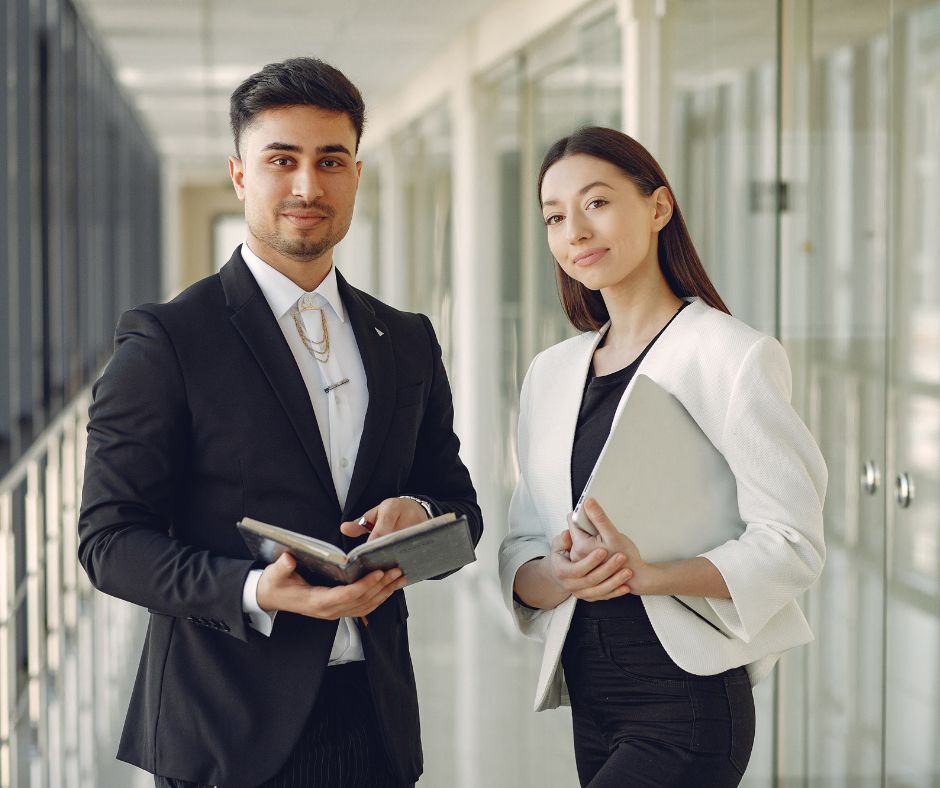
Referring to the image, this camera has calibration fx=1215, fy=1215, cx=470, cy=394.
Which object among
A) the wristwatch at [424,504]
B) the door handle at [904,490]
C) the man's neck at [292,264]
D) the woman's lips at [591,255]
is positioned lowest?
the door handle at [904,490]

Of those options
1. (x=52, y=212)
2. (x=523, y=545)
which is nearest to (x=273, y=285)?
(x=523, y=545)

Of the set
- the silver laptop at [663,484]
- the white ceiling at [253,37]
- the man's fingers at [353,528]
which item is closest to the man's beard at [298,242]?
the man's fingers at [353,528]

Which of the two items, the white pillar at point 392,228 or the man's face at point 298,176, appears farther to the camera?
the white pillar at point 392,228

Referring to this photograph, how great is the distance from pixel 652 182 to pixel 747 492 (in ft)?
1.80

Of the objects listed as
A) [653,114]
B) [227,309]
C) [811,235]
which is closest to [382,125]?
[653,114]

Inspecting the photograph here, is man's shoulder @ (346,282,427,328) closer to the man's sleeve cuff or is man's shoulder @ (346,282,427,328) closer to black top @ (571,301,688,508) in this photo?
black top @ (571,301,688,508)

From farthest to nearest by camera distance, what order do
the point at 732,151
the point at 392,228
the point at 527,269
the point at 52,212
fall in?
the point at 392,228 → the point at 52,212 → the point at 527,269 → the point at 732,151

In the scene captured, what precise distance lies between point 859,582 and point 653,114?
189cm

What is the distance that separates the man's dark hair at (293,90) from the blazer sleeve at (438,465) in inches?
19.4

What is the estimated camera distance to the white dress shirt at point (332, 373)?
1916 millimetres

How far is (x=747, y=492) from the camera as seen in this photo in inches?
75.8

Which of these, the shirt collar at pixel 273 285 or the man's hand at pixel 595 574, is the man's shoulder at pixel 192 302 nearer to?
the shirt collar at pixel 273 285

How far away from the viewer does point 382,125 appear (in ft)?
36.9

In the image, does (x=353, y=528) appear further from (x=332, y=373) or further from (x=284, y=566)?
(x=332, y=373)
